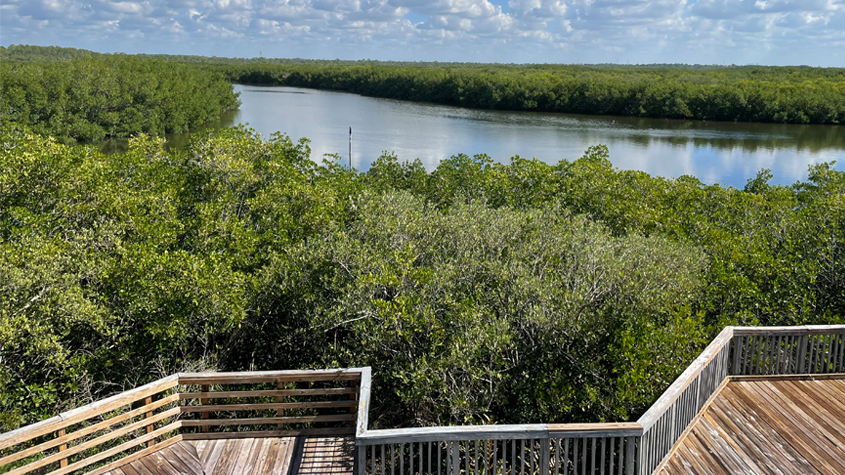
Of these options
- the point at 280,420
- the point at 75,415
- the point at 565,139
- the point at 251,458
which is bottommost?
the point at 251,458

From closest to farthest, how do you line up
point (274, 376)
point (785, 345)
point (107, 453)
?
point (107, 453), point (274, 376), point (785, 345)

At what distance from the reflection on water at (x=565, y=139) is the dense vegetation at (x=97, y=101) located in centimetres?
173

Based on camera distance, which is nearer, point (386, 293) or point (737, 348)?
point (737, 348)

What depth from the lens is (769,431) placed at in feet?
17.1

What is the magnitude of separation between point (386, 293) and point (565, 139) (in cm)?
3584

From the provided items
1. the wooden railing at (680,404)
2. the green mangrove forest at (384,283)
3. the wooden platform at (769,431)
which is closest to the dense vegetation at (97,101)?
the green mangrove forest at (384,283)

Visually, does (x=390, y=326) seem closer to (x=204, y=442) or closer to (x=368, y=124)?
(x=204, y=442)

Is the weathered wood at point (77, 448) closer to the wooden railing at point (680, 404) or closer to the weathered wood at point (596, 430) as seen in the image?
the weathered wood at point (596, 430)

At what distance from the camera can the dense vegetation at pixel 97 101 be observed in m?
Answer: 35.4


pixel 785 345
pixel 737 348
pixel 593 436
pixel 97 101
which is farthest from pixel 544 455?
pixel 97 101

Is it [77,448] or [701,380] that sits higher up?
[701,380]

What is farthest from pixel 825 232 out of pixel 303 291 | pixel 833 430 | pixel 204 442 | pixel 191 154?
pixel 191 154

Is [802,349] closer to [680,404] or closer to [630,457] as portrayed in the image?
[680,404]

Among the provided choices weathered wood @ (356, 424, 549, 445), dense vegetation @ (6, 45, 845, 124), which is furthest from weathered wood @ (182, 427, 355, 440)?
dense vegetation @ (6, 45, 845, 124)
